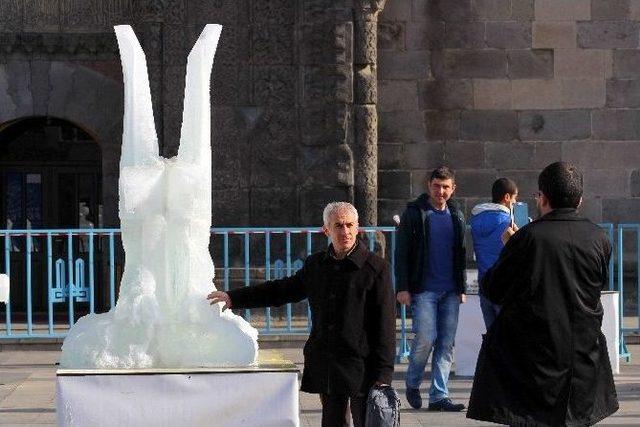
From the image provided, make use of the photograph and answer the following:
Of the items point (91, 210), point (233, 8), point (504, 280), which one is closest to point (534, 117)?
point (233, 8)

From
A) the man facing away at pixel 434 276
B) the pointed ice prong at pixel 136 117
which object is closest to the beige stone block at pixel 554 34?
the man facing away at pixel 434 276

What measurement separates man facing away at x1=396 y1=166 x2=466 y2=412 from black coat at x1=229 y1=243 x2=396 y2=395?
3136mm

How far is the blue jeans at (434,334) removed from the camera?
9789mm

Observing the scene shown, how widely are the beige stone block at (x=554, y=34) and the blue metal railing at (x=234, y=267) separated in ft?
6.95

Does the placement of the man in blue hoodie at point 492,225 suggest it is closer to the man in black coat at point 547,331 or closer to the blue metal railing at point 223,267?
the blue metal railing at point 223,267

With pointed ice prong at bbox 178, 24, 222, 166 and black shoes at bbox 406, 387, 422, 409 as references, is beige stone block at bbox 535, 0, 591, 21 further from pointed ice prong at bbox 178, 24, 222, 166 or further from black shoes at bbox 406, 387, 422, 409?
pointed ice prong at bbox 178, 24, 222, 166

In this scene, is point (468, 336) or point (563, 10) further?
point (563, 10)

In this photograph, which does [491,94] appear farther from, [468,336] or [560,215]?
[560,215]

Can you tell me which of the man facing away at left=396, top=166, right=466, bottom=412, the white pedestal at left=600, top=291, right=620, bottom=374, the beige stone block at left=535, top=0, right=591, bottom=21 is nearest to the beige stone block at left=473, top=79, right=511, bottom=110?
the beige stone block at left=535, top=0, right=591, bottom=21

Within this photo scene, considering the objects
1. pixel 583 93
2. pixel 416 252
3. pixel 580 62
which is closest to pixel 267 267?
pixel 416 252

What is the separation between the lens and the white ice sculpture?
6867 mm

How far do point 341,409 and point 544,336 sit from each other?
3.86 ft

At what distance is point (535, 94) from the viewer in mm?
15922

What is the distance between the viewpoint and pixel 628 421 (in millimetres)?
9438
